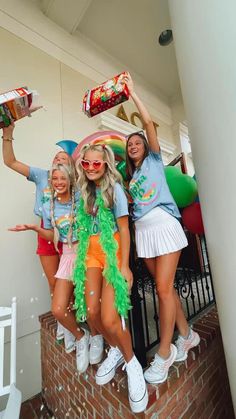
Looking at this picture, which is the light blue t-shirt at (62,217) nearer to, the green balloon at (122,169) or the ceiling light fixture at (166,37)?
the green balloon at (122,169)

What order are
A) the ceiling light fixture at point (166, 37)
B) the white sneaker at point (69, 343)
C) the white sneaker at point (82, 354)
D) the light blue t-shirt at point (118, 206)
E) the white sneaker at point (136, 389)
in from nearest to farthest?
the white sneaker at point (136, 389)
the light blue t-shirt at point (118, 206)
the white sneaker at point (82, 354)
the white sneaker at point (69, 343)
the ceiling light fixture at point (166, 37)

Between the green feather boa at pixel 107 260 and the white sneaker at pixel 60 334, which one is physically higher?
the green feather boa at pixel 107 260

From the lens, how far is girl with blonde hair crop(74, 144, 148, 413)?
1.13 meters

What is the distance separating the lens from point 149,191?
1295 millimetres

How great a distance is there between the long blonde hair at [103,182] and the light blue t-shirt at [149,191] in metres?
0.12

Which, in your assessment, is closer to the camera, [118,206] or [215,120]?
[215,120]

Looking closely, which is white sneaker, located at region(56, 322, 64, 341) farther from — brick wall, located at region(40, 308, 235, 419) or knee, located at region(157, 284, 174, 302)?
knee, located at region(157, 284, 174, 302)

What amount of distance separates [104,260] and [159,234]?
36cm

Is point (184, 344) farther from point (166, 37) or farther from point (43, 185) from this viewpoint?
point (166, 37)

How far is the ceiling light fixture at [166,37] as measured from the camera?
10.5 feet

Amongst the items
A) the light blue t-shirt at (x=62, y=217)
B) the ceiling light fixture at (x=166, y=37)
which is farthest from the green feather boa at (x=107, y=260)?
the ceiling light fixture at (x=166, y=37)

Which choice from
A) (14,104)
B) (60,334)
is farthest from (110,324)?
(14,104)

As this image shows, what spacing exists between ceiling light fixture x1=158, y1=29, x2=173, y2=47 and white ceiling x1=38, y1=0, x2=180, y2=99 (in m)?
0.06

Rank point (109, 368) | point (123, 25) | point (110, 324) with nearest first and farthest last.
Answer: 1. point (110, 324)
2. point (109, 368)
3. point (123, 25)
